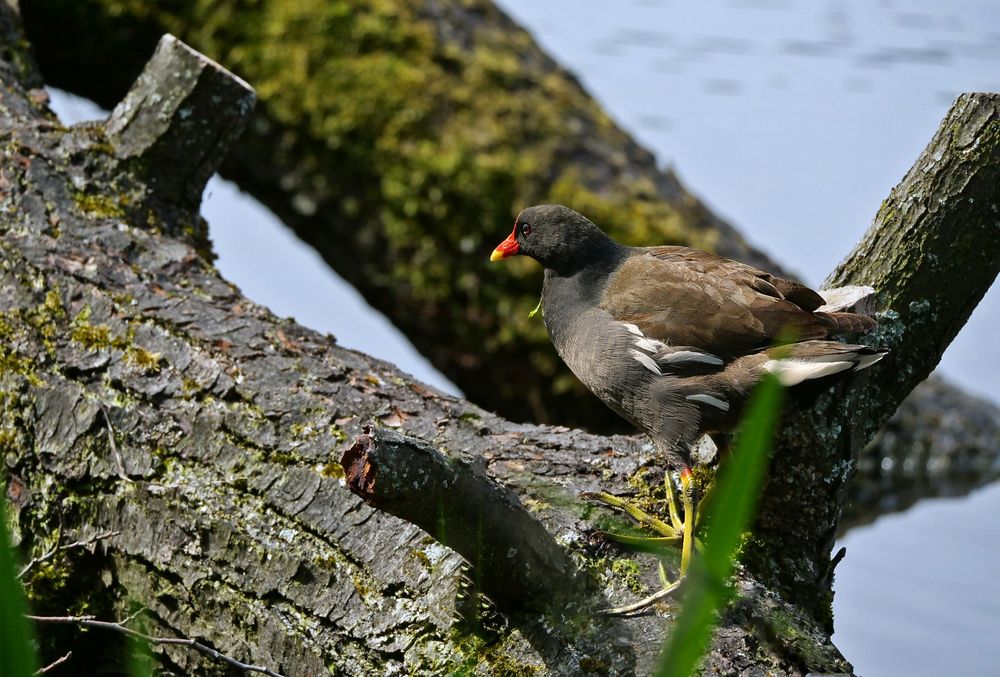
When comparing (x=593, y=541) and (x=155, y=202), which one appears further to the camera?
(x=155, y=202)

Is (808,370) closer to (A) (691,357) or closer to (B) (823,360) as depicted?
(B) (823,360)

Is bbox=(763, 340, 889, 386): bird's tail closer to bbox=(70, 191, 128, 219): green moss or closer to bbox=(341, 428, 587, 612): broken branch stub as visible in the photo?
bbox=(341, 428, 587, 612): broken branch stub

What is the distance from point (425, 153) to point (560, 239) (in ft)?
7.68

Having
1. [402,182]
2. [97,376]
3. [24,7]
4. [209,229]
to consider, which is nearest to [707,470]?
→ [97,376]

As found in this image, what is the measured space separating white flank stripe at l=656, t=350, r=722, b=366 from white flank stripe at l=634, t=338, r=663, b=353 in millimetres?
40

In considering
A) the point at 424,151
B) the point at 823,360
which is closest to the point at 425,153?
the point at 424,151

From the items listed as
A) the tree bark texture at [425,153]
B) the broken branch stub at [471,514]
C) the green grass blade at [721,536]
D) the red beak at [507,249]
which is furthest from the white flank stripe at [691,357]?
the tree bark texture at [425,153]

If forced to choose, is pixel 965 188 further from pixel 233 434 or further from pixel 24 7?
pixel 24 7

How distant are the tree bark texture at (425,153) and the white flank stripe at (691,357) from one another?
2.63 meters

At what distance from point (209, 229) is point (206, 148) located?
320 mm

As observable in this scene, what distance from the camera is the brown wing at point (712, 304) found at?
276 centimetres

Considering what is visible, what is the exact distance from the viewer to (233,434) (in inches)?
113

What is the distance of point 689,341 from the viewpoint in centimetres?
279

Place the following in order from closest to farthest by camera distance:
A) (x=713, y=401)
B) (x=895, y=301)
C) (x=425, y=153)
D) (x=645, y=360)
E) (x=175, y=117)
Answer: (x=713, y=401)
(x=645, y=360)
(x=895, y=301)
(x=175, y=117)
(x=425, y=153)
